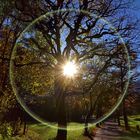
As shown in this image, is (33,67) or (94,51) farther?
(33,67)

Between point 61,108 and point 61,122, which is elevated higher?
point 61,108

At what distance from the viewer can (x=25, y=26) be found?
23594 mm

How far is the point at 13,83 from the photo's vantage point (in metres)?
28.3

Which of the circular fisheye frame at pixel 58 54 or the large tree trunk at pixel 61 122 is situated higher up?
the circular fisheye frame at pixel 58 54

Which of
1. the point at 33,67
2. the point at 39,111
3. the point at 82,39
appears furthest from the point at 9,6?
the point at 39,111

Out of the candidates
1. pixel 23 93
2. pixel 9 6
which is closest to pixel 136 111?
pixel 23 93

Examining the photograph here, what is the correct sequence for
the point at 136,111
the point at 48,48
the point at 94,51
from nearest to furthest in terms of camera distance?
the point at 94,51
the point at 48,48
the point at 136,111

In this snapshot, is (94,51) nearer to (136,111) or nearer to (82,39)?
(82,39)

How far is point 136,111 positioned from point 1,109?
122 metres

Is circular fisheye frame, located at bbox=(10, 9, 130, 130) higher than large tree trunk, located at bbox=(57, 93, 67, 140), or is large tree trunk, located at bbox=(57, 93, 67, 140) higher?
circular fisheye frame, located at bbox=(10, 9, 130, 130)

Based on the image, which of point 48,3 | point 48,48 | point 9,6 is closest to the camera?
point 9,6

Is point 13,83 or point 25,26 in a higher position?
point 25,26

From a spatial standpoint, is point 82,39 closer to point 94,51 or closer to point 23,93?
point 94,51

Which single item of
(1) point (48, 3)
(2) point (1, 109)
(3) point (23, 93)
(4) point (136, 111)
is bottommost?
(2) point (1, 109)
